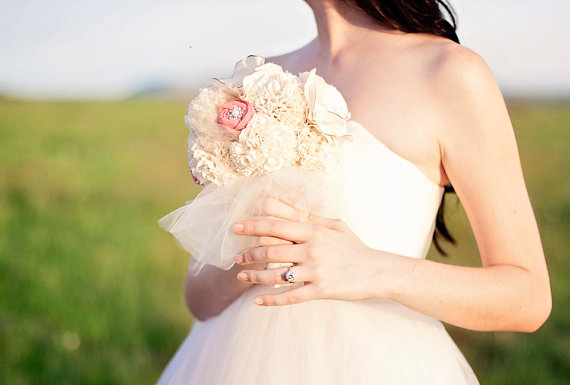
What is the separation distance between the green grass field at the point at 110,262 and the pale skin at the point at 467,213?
1429mm

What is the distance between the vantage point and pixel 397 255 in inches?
69.6

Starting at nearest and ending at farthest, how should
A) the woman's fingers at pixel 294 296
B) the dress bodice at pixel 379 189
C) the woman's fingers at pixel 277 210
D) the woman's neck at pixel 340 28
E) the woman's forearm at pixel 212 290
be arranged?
the woman's fingers at pixel 294 296, the woman's fingers at pixel 277 210, the dress bodice at pixel 379 189, the woman's forearm at pixel 212 290, the woman's neck at pixel 340 28

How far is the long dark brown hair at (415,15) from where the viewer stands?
2154mm

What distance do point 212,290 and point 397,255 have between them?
756mm

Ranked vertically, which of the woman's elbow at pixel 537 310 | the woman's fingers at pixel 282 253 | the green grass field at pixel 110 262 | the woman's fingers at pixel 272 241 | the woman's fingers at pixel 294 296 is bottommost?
the green grass field at pixel 110 262

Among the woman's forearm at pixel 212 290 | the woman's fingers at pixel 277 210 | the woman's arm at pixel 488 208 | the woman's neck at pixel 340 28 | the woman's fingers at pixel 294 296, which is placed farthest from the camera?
the woman's neck at pixel 340 28

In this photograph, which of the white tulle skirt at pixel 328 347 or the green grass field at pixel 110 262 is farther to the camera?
the green grass field at pixel 110 262

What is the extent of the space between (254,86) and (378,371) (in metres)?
0.99

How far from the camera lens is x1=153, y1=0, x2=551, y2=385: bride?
168cm

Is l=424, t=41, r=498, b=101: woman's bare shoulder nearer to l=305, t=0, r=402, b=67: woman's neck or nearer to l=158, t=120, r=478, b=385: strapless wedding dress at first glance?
l=158, t=120, r=478, b=385: strapless wedding dress

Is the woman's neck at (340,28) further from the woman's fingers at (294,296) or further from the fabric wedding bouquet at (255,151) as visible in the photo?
the woman's fingers at (294,296)

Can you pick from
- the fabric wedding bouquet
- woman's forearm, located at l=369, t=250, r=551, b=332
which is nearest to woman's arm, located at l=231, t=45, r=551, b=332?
woman's forearm, located at l=369, t=250, r=551, b=332

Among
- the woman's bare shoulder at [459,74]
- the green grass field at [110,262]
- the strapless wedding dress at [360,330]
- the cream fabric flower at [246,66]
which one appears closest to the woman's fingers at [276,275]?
the strapless wedding dress at [360,330]

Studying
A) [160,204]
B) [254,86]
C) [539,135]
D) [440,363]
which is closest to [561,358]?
[440,363]
